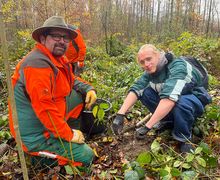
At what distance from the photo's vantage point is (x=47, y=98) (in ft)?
8.16

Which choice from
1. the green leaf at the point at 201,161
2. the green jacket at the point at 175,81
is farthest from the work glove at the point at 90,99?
the green leaf at the point at 201,161

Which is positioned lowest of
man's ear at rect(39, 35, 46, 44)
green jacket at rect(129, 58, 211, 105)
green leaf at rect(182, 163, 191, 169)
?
green leaf at rect(182, 163, 191, 169)

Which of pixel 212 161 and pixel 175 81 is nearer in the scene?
pixel 212 161

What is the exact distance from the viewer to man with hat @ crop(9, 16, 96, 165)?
249 centimetres

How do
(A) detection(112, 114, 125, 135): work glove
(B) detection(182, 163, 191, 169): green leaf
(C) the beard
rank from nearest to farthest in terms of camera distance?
1. (B) detection(182, 163, 191, 169): green leaf
2. (C) the beard
3. (A) detection(112, 114, 125, 135): work glove

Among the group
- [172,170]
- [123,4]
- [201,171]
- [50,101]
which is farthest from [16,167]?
[123,4]

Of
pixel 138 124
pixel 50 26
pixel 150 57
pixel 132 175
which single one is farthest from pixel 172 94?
pixel 50 26

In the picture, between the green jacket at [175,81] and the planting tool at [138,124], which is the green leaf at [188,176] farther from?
the planting tool at [138,124]

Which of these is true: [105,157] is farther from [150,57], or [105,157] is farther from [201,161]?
[150,57]

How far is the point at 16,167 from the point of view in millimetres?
2932

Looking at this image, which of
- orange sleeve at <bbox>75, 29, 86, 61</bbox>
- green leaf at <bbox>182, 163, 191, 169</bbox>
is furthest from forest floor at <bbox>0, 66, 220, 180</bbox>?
orange sleeve at <bbox>75, 29, 86, 61</bbox>

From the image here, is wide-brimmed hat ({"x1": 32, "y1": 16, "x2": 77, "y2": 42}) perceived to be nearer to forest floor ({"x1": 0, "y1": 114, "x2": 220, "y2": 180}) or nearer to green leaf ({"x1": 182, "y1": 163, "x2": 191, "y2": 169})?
forest floor ({"x1": 0, "y1": 114, "x2": 220, "y2": 180})

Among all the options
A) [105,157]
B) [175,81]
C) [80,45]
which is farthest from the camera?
[80,45]

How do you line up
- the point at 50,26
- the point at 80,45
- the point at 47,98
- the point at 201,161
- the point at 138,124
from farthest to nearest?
the point at 80,45
the point at 138,124
the point at 50,26
the point at 47,98
the point at 201,161
